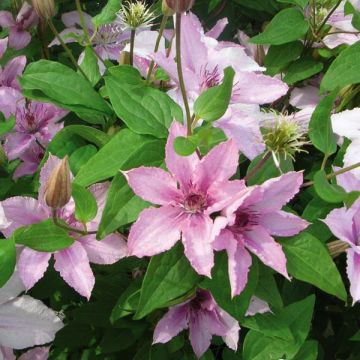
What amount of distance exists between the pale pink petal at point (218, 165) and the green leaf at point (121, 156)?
0.06 metres

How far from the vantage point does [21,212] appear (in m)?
0.65

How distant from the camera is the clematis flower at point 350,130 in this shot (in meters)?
0.66

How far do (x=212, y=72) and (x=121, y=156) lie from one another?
178mm

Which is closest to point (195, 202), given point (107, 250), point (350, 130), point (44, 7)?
point (107, 250)

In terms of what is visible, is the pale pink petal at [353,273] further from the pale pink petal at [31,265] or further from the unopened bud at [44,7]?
the unopened bud at [44,7]

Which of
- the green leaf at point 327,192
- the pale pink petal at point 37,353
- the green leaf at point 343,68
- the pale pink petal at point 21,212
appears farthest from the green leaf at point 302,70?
the pale pink petal at point 37,353

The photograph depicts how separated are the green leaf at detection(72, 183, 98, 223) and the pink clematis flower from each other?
26cm

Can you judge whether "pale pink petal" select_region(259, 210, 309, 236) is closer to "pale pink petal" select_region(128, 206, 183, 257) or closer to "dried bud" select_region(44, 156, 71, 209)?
"pale pink petal" select_region(128, 206, 183, 257)

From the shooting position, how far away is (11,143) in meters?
0.85

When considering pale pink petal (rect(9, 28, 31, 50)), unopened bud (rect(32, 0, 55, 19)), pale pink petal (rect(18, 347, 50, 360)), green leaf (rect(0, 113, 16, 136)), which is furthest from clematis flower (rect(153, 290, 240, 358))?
pale pink petal (rect(9, 28, 31, 50))

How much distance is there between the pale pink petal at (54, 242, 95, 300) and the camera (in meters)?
0.62

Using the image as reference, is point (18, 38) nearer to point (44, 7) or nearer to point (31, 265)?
point (44, 7)

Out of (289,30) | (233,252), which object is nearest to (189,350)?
(233,252)

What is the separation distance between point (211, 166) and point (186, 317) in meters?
0.26
